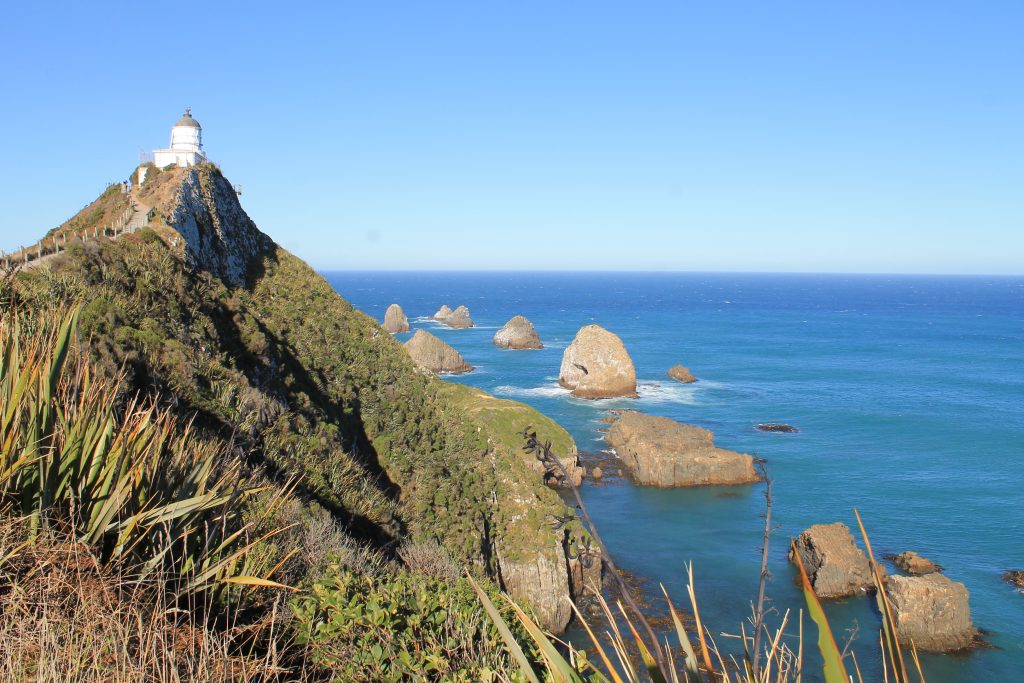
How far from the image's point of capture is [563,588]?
22.6 meters

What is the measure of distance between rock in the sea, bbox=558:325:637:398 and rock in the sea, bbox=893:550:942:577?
1302 inches

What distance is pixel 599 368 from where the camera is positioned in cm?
6128

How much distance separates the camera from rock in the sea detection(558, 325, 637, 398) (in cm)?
6094

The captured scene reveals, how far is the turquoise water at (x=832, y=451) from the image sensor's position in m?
27.1

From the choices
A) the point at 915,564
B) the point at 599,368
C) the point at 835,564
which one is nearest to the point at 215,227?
the point at 835,564

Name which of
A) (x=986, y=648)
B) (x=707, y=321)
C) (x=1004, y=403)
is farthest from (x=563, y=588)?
(x=707, y=321)

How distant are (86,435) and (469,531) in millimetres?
16713

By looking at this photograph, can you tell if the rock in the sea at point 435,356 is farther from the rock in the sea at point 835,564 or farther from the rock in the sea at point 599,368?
the rock in the sea at point 835,564

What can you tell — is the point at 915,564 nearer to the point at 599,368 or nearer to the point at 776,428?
the point at 776,428

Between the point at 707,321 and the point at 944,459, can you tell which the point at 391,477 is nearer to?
the point at 944,459

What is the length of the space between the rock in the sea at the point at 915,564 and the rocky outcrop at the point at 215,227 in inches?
1144

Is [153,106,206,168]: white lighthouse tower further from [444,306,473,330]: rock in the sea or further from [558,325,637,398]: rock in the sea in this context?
[444,306,473,330]: rock in the sea

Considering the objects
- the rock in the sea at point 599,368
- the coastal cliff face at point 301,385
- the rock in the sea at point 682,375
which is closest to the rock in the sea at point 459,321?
the rock in the sea at point 682,375

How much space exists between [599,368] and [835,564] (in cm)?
3594
